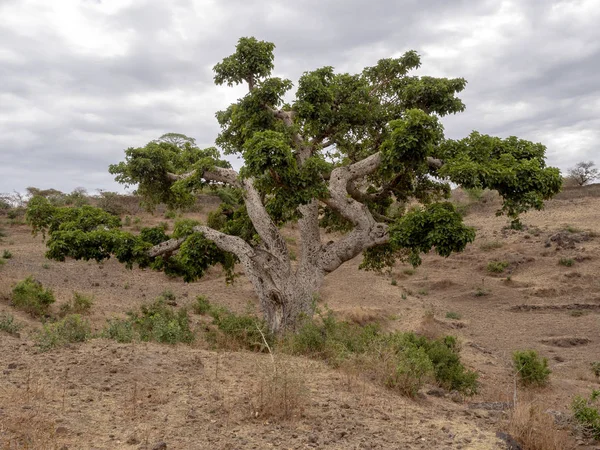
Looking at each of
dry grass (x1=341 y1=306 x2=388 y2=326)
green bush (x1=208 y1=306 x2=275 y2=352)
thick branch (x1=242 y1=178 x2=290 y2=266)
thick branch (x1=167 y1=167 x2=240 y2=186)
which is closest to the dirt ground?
green bush (x1=208 y1=306 x2=275 y2=352)

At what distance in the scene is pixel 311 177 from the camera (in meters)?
8.90

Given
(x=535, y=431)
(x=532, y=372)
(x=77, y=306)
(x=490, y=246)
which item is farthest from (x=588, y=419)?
(x=490, y=246)

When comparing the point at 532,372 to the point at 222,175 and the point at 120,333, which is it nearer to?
the point at 222,175

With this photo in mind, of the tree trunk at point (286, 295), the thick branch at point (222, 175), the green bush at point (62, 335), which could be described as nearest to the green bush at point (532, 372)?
the tree trunk at point (286, 295)

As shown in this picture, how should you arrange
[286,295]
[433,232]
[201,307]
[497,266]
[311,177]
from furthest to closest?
[497,266] < [201,307] < [286,295] < [311,177] < [433,232]

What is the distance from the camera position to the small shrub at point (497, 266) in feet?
82.8

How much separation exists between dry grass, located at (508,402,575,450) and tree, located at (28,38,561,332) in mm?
3253

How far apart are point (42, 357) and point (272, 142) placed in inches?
173

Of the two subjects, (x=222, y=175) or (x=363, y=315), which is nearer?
(x=222, y=175)

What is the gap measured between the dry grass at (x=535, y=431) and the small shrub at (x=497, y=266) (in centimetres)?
2096

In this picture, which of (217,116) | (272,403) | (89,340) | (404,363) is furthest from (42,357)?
(217,116)

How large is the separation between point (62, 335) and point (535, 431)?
615 centimetres

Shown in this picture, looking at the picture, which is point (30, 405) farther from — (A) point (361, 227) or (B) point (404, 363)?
(A) point (361, 227)

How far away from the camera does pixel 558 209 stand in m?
34.4
